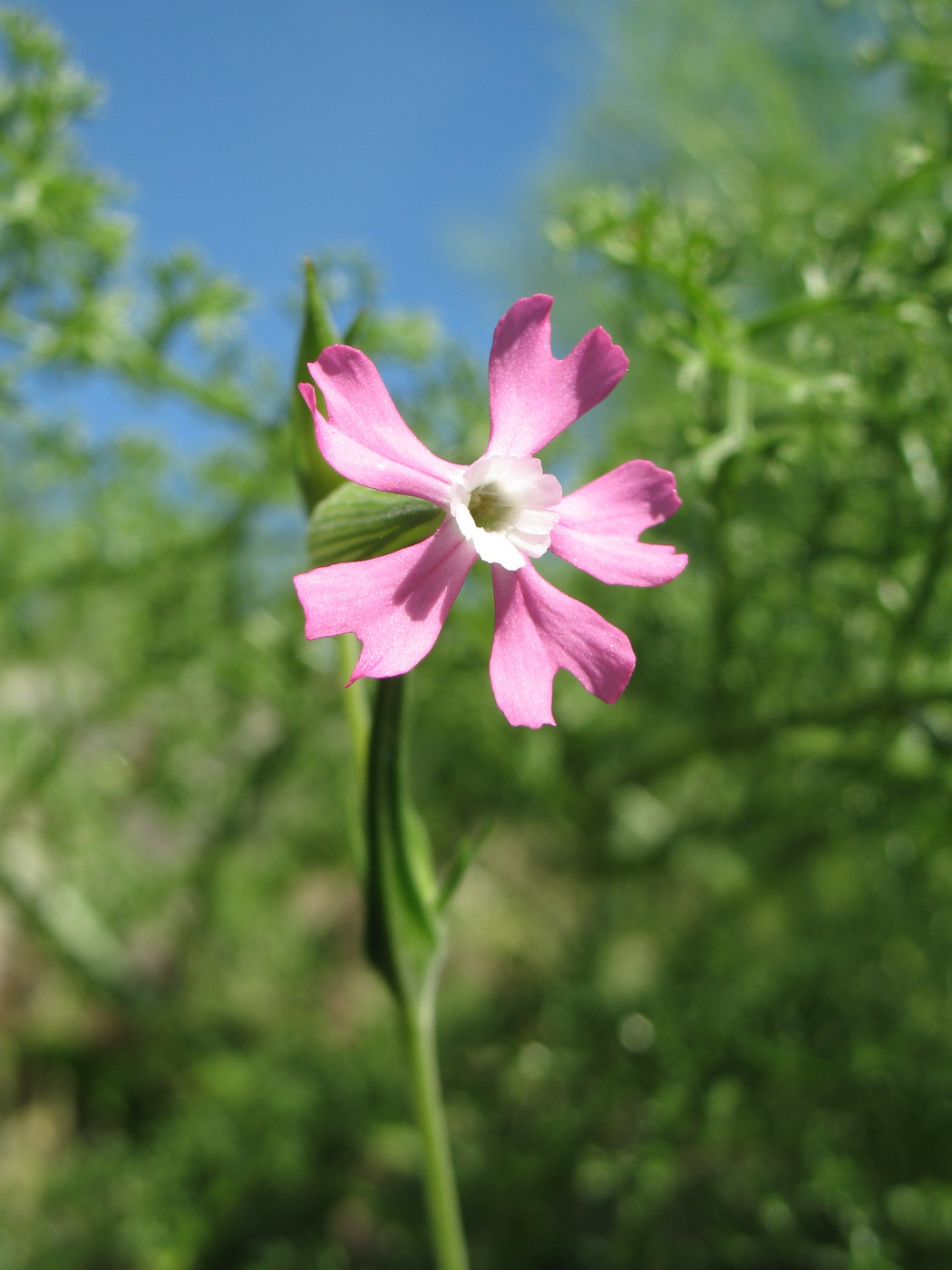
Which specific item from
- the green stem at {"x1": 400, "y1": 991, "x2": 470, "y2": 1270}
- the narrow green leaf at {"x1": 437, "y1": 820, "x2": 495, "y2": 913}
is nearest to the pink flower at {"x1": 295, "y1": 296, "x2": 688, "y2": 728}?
the narrow green leaf at {"x1": 437, "y1": 820, "x2": 495, "y2": 913}

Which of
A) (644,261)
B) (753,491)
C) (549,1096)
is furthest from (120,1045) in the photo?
(644,261)

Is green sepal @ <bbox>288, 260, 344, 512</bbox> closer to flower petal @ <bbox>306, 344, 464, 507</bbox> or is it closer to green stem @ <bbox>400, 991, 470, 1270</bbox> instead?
flower petal @ <bbox>306, 344, 464, 507</bbox>

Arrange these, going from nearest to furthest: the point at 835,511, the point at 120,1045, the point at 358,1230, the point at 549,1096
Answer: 1. the point at 835,511
2. the point at 549,1096
3. the point at 358,1230
4. the point at 120,1045

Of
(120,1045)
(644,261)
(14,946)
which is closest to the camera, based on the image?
(644,261)

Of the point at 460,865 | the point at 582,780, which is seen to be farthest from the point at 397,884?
the point at 582,780

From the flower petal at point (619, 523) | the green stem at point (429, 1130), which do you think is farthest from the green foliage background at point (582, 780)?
the green stem at point (429, 1130)

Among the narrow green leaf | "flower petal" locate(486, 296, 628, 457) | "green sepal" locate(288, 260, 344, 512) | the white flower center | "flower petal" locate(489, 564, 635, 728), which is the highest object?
"green sepal" locate(288, 260, 344, 512)

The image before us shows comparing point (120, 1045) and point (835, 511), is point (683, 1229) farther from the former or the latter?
point (120, 1045)
